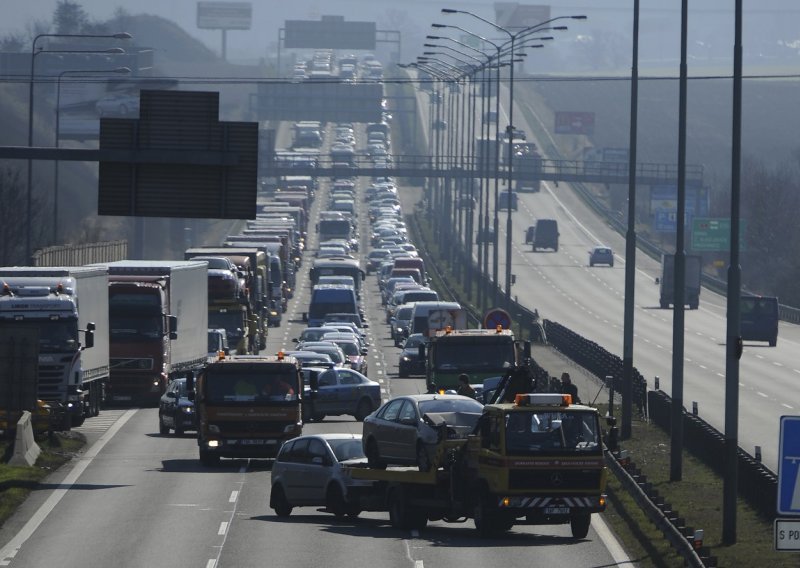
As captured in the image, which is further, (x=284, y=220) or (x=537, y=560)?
(x=284, y=220)

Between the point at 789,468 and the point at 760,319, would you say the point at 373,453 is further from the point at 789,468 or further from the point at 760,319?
the point at 760,319

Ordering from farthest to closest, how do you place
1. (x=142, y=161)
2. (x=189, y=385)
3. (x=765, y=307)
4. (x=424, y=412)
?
(x=765, y=307) → (x=189, y=385) → (x=424, y=412) → (x=142, y=161)

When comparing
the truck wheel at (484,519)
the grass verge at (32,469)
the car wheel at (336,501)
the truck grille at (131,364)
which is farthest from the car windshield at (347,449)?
the truck grille at (131,364)

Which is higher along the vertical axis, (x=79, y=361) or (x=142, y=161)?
(x=142, y=161)

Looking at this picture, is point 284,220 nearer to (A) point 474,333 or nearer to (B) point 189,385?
(A) point 474,333

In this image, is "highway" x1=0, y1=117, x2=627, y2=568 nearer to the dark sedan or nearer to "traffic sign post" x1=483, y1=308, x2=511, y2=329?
the dark sedan

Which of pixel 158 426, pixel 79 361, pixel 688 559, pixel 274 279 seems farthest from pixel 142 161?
pixel 274 279

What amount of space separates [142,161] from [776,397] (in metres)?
34.4

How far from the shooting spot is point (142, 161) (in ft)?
83.6

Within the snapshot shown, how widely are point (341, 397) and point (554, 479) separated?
21.8 meters

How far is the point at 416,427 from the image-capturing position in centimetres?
2744

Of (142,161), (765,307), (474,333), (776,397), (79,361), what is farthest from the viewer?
(765,307)

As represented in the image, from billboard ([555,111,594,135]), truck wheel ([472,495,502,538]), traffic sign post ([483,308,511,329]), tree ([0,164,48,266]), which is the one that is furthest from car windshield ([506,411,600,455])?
billboard ([555,111,594,135])

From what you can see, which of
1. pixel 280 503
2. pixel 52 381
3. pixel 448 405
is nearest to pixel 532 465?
pixel 448 405
